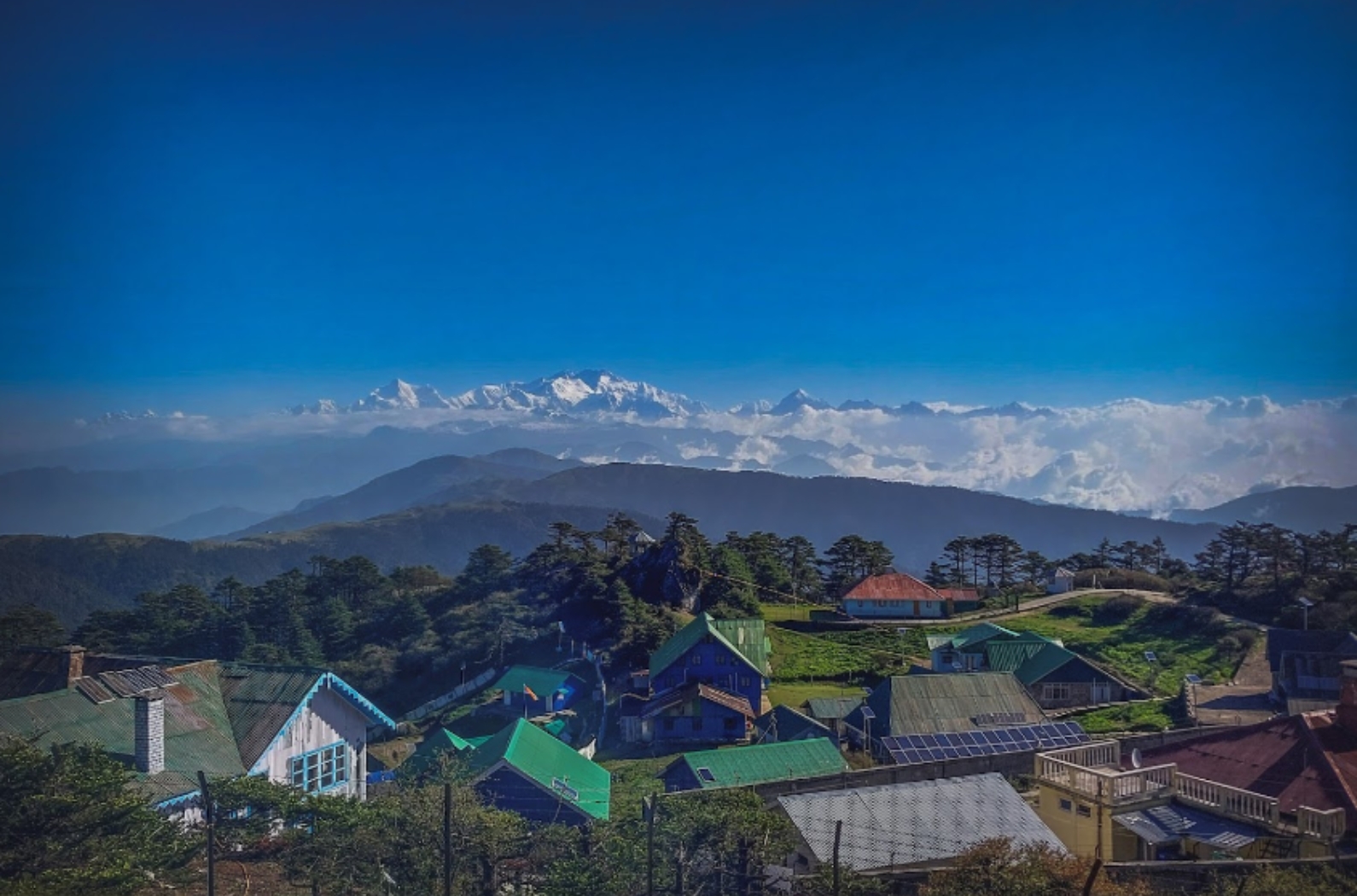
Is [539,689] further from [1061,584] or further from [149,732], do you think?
[1061,584]

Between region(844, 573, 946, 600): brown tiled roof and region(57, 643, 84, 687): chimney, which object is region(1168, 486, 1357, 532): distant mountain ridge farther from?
region(57, 643, 84, 687): chimney

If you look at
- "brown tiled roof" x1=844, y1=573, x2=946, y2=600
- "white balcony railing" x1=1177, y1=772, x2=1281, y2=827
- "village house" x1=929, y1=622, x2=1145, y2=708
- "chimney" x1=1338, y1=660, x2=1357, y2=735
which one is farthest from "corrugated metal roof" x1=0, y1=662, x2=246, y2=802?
"brown tiled roof" x1=844, y1=573, x2=946, y2=600

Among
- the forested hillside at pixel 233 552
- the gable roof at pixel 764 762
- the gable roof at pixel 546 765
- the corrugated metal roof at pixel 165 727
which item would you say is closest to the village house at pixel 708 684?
the gable roof at pixel 764 762

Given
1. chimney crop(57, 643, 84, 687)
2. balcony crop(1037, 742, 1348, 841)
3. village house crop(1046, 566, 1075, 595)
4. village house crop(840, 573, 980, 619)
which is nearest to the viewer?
balcony crop(1037, 742, 1348, 841)

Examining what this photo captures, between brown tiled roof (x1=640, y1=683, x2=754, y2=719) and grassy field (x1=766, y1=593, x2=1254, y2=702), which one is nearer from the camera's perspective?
brown tiled roof (x1=640, y1=683, x2=754, y2=719)

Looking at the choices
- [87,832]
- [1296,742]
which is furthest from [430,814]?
[1296,742]

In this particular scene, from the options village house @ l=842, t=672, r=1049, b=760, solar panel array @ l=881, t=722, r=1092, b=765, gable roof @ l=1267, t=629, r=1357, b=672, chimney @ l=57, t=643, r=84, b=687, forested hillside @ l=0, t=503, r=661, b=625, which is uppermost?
chimney @ l=57, t=643, r=84, b=687
